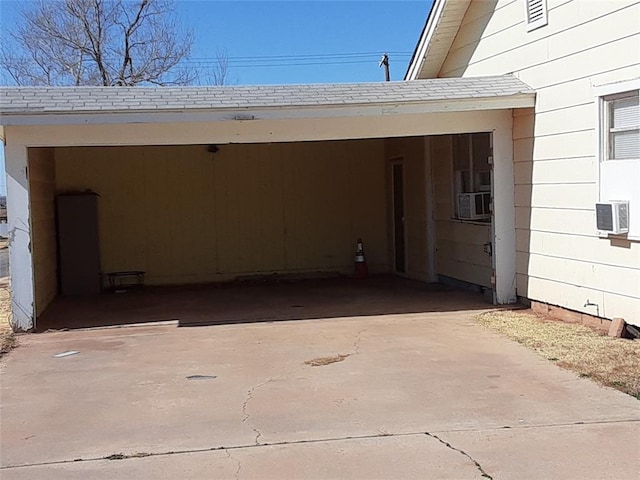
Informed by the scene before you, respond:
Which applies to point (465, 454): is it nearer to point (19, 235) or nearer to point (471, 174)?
point (19, 235)

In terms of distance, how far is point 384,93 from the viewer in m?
10.0

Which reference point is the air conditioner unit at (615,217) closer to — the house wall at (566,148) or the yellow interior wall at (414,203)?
the house wall at (566,148)

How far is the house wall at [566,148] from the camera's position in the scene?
8.25m

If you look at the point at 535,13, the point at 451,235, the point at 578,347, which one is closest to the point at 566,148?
the point at 535,13

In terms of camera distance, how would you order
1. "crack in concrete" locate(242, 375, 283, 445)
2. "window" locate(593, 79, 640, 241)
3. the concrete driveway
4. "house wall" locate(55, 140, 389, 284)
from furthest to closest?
"house wall" locate(55, 140, 389, 284), "window" locate(593, 79, 640, 241), "crack in concrete" locate(242, 375, 283, 445), the concrete driveway

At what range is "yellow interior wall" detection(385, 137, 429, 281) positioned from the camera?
44.5 feet

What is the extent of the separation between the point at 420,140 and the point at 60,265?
6859mm

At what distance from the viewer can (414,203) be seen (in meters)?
14.1

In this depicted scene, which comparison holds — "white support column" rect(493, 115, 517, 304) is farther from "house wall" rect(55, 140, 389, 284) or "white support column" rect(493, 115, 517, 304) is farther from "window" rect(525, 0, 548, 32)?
"house wall" rect(55, 140, 389, 284)

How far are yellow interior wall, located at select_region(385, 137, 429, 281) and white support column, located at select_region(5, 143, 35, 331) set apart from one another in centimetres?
682

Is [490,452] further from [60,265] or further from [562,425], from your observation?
[60,265]

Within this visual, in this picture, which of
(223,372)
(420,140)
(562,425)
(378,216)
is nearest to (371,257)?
(378,216)

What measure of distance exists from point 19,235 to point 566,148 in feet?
22.6

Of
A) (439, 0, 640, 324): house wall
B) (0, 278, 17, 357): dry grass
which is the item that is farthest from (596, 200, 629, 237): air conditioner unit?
(0, 278, 17, 357): dry grass
